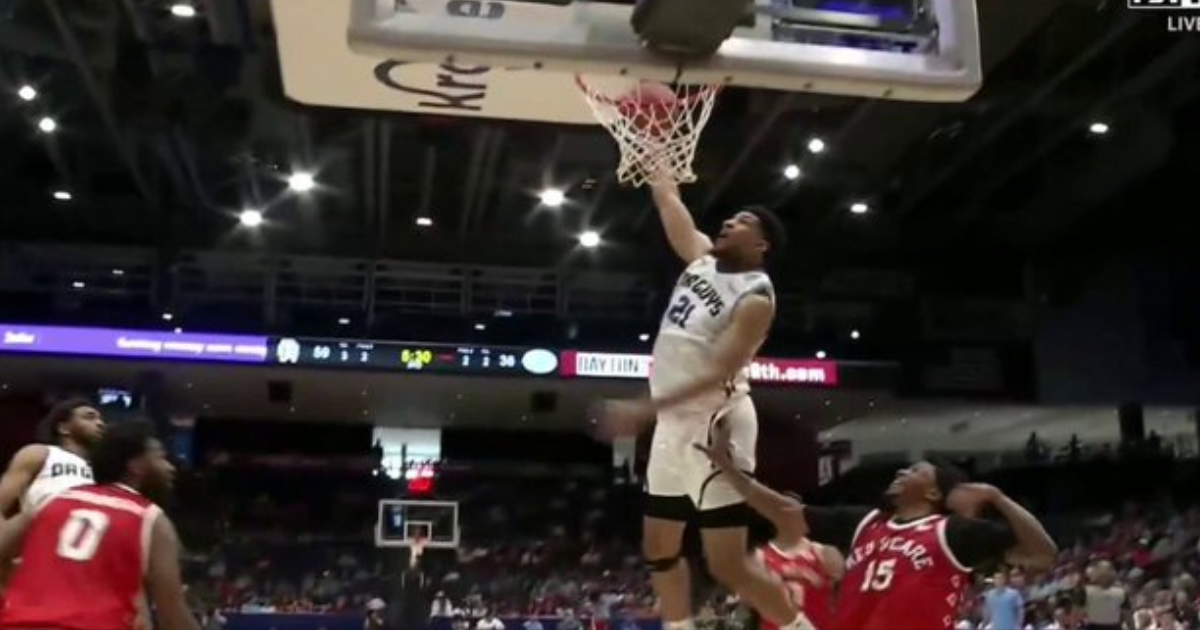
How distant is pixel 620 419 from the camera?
4.42 metres

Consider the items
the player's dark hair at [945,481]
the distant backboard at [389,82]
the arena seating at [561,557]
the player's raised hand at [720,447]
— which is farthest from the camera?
the arena seating at [561,557]

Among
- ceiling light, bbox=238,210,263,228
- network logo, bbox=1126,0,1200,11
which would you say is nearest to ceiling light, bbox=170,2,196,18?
ceiling light, bbox=238,210,263,228

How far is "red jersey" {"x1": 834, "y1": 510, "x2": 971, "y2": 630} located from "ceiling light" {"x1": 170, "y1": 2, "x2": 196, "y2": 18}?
383 inches

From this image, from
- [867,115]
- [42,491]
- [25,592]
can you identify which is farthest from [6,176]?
[25,592]

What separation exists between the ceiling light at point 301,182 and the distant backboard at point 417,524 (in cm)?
436

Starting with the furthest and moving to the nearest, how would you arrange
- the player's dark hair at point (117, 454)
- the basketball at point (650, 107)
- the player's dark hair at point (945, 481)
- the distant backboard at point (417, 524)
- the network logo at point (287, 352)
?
1. the network logo at point (287, 352)
2. the distant backboard at point (417, 524)
3. the basketball at point (650, 107)
4. the player's dark hair at point (945, 481)
5. the player's dark hair at point (117, 454)

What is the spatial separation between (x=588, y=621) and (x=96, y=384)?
8386 mm

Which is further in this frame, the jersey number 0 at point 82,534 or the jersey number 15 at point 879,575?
the jersey number 15 at point 879,575

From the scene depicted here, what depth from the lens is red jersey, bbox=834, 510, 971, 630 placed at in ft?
15.0

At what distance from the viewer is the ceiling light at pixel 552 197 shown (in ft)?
60.2

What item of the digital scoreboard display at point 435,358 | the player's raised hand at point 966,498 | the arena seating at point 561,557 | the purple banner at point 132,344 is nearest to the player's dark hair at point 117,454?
the player's raised hand at point 966,498

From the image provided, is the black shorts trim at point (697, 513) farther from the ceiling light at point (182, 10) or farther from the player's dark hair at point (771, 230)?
the ceiling light at point (182, 10)

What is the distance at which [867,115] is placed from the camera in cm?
1525

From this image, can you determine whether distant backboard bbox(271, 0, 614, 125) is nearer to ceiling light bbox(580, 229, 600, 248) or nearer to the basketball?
the basketball
